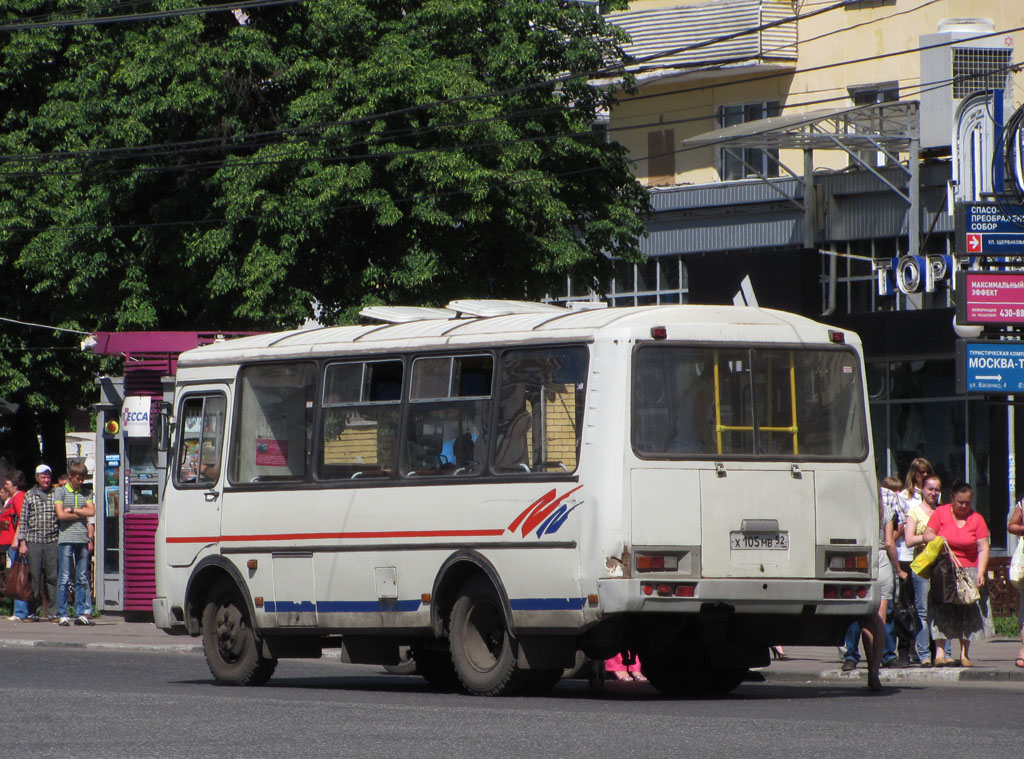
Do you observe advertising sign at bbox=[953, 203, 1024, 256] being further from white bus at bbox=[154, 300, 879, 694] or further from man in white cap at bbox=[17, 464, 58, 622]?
man in white cap at bbox=[17, 464, 58, 622]

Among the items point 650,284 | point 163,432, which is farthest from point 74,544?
point 650,284

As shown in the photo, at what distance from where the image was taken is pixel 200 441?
16.8m

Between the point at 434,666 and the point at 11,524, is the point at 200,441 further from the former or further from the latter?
the point at 11,524

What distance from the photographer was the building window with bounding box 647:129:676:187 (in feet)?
120

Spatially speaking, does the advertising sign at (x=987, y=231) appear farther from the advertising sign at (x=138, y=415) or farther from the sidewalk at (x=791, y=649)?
the advertising sign at (x=138, y=415)

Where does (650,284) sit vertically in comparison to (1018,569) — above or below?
above

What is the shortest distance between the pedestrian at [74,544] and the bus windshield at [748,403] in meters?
12.8

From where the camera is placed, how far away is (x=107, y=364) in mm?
34469

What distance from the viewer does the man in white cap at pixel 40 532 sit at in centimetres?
2555

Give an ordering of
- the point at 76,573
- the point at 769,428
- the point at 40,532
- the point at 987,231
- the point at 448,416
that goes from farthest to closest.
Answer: the point at 40,532
the point at 76,573
the point at 987,231
the point at 448,416
the point at 769,428

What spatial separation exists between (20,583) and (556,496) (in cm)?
1317

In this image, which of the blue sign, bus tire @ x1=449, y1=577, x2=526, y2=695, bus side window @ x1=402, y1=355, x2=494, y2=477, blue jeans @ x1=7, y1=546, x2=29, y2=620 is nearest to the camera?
bus tire @ x1=449, y1=577, x2=526, y2=695

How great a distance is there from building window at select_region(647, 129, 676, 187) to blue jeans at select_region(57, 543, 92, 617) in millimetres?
15011

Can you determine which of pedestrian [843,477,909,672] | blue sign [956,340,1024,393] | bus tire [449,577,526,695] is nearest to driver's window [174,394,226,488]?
bus tire [449,577,526,695]
